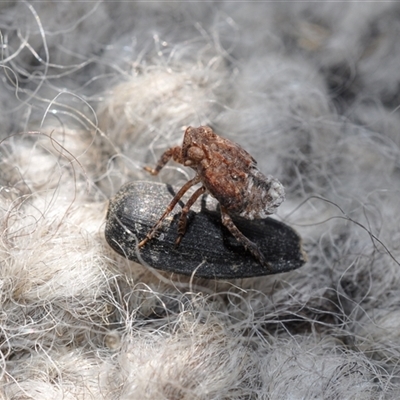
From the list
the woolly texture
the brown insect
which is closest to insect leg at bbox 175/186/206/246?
the brown insect

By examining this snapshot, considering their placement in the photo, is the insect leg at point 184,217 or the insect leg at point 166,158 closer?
the insect leg at point 184,217

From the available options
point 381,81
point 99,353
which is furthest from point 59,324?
point 381,81

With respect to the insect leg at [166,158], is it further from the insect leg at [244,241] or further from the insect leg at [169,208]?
the insect leg at [244,241]

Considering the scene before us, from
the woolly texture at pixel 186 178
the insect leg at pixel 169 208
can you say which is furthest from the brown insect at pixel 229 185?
the woolly texture at pixel 186 178

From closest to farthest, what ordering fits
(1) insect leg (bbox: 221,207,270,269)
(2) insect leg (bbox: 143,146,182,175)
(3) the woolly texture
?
(3) the woolly texture → (1) insect leg (bbox: 221,207,270,269) → (2) insect leg (bbox: 143,146,182,175)

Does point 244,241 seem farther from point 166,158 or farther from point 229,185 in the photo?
point 166,158

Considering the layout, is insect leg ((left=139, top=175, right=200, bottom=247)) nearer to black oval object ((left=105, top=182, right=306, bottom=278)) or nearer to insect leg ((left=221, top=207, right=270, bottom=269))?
black oval object ((left=105, top=182, right=306, bottom=278))
